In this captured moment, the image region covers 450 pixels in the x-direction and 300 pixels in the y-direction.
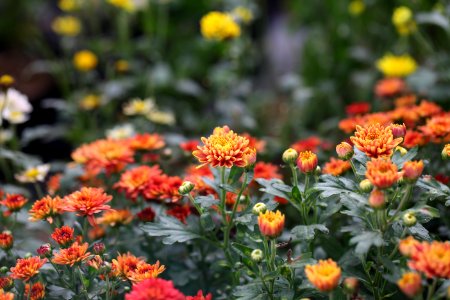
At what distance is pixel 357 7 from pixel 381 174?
77.1 inches

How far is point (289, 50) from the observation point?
3.99 m

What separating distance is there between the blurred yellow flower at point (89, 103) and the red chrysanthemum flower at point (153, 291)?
150 centimetres

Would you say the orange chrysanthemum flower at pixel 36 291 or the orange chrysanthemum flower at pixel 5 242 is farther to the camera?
the orange chrysanthemum flower at pixel 5 242

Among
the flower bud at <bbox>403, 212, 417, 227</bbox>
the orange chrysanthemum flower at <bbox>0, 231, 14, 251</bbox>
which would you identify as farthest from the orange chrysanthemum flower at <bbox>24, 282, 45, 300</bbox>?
the flower bud at <bbox>403, 212, 417, 227</bbox>

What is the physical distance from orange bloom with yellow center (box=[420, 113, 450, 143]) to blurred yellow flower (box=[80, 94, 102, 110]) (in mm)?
1469

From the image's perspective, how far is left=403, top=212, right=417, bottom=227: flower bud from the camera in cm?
102

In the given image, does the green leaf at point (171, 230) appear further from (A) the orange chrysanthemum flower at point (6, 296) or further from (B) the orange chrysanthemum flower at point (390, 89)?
(B) the orange chrysanthemum flower at point (390, 89)

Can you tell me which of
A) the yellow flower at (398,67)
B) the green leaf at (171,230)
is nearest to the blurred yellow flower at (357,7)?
the yellow flower at (398,67)

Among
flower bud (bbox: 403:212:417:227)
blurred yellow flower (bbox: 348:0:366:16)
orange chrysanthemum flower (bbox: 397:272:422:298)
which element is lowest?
orange chrysanthemum flower (bbox: 397:272:422:298)

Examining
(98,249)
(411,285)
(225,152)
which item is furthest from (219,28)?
(411,285)

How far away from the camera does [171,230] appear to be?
127 centimetres

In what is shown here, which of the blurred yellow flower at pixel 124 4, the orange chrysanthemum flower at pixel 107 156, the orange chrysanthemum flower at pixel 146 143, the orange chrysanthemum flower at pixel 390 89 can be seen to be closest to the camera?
the orange chrysanthemum flower at pixel 107 156

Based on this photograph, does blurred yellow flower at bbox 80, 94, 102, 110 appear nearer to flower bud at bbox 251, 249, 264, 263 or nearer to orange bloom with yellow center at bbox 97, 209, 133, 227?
orange bloom with yellow center at bbox 97, 209, 133, 227

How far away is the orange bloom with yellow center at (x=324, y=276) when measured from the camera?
94 centimetres
